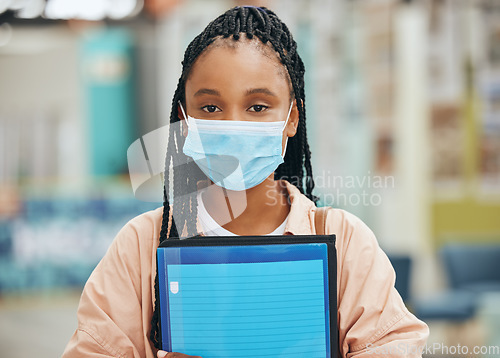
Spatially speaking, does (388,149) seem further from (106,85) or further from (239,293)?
(239,293)

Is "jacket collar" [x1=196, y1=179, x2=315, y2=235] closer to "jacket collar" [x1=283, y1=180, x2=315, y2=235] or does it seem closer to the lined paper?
"jacket collar" [x1=283, y1=180, x2=315, y2=235]

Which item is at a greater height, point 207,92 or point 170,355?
point 207,92

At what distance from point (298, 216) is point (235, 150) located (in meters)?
0.16

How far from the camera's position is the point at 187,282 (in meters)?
0.82

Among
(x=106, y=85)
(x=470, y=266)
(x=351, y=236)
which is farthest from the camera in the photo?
(x=106, y=85)

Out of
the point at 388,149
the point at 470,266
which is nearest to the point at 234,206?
the point at 388,149

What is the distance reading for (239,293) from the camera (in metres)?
0.82

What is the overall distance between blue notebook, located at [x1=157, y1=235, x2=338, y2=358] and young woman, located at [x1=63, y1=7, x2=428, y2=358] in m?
0.05

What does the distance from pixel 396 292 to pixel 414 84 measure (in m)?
4.05

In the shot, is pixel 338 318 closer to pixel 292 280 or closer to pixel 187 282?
pixel 292 280

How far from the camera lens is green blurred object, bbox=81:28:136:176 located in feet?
17.7

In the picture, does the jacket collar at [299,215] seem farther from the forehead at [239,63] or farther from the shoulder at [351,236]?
the forehead at [239,63]

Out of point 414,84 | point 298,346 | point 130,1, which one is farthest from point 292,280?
point 414,84

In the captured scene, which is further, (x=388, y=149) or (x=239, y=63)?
(x=388, y=149)
